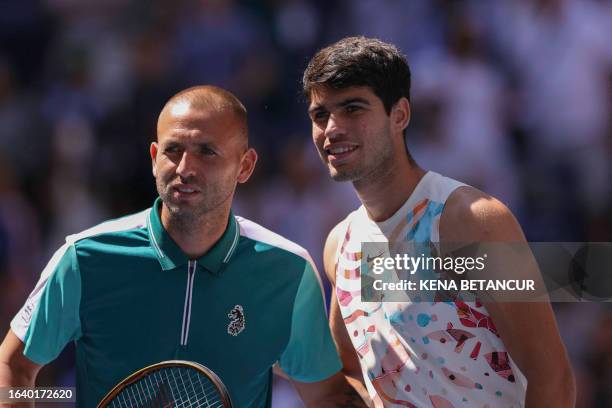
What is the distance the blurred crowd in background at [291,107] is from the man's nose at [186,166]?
245 centimetres

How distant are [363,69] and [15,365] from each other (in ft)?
4.99

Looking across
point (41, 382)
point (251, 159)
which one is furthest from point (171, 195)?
point (41, 382)

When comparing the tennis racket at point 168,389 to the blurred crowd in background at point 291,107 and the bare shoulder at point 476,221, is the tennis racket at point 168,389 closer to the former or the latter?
the bare shoulder at point 476,221

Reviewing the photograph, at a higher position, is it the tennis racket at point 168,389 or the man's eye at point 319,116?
the man's eye at point 319,116

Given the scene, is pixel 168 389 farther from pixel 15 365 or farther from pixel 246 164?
pixel 246 164

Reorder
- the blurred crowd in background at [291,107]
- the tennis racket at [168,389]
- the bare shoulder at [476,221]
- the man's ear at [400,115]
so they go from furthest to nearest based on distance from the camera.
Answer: the blurred crowd in background at [291,107]
the man's ear at [400,115]
the bare shoulder at [476,221]
the tennis racket at [168,389]

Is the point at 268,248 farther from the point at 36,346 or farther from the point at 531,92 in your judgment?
the point at 531,92

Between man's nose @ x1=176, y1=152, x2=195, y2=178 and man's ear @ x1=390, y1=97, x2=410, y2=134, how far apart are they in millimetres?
732

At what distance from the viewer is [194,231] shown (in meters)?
3.44

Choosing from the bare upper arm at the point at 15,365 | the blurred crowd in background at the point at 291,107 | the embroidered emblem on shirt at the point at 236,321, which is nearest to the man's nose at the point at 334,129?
the embroidered emblem on shirt at the point at 236,321

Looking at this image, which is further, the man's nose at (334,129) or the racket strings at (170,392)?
the man's nose at (334,129)

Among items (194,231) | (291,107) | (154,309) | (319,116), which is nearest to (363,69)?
(319,116)

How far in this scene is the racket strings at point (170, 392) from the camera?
3.10m

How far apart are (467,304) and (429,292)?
13cm
